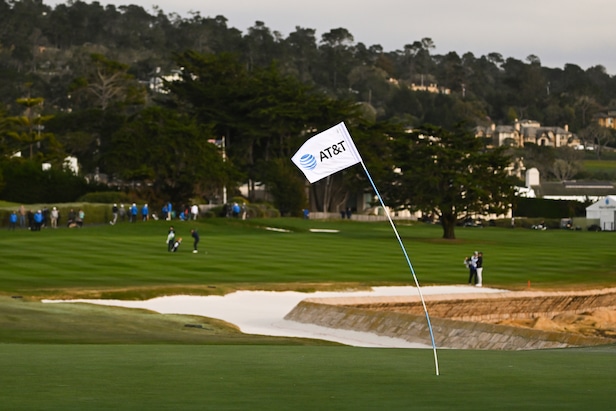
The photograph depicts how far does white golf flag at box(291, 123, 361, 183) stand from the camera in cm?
1845

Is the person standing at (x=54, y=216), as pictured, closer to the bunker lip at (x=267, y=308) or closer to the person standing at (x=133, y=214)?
the person standing at (x=133, y=214)

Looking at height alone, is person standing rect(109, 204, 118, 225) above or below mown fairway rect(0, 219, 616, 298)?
above

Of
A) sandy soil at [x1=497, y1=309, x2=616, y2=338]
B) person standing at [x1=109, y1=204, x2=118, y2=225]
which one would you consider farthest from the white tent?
sandy soil at [x1=497, y1=309, x2=616, y2=338]

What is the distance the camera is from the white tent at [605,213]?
11669 cm

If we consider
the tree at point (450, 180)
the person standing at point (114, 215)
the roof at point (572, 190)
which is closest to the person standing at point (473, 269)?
the tree at point (450, 180)

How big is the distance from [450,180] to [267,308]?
4706 centimetres

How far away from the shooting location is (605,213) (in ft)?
388

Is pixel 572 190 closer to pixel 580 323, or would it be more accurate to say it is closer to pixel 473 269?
pixel 473 269

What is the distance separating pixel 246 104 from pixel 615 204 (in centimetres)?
3782

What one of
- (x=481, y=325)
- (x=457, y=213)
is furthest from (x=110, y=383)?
(x=457, y=213)

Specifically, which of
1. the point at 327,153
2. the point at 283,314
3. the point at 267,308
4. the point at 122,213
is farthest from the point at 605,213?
the point at 327,153

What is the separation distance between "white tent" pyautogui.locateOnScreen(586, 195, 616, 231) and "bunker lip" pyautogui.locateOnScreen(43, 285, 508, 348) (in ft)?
234

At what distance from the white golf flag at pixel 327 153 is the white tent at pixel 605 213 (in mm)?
101235

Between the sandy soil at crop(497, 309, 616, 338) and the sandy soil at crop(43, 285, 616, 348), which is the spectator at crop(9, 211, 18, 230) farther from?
the sandy soil at crop(497, 309, 616, 338)
